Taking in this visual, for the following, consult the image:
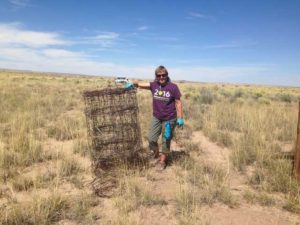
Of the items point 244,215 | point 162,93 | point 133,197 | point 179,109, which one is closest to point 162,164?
point 179,109

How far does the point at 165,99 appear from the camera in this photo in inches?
235

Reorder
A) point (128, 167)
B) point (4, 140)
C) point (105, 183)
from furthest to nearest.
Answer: point (4, 140)
point (128, 167)
point (105, 183)

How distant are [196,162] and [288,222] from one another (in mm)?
2439

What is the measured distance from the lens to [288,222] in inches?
163

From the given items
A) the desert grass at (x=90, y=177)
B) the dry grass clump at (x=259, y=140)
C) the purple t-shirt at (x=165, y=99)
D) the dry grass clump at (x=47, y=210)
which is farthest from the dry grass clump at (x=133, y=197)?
the dry grass clump at (x=259, y=140)

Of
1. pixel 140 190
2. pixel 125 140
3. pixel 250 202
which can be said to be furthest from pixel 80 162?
pixel 250 202

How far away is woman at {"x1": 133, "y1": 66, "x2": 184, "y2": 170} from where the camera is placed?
5.91m

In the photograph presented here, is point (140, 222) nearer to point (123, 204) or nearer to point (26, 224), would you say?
point (123, 204)

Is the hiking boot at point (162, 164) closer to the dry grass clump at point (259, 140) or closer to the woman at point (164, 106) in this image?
the woman at point (164, 106)

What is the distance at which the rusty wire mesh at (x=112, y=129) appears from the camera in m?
5.79

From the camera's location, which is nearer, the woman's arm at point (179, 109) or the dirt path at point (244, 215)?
the dirt path at point (244, 215)

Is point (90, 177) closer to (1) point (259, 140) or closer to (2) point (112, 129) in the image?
(2) point (112, 129)

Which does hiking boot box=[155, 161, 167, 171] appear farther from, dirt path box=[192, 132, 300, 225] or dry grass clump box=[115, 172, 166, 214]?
dirt path box=[192, 132, 300, 225]

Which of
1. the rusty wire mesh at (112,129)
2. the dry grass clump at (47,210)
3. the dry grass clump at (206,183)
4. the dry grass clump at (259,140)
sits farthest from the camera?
the rusty wire mesh at (112,129)
